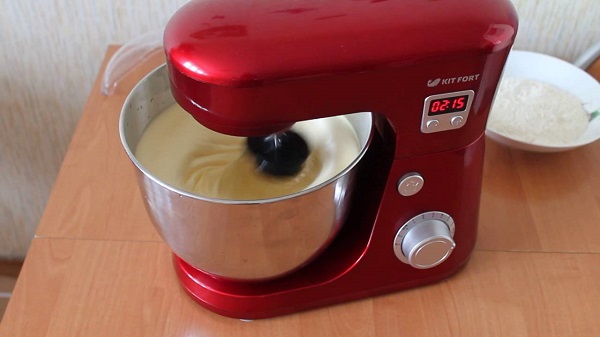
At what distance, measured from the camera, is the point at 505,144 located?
0.81 metres

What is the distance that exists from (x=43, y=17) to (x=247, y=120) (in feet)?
2.08

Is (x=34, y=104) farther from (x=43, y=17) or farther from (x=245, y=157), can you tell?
(x=245, y=157)

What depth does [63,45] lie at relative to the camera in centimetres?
99

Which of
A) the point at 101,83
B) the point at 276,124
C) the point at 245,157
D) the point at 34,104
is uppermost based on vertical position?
the point at 276,124

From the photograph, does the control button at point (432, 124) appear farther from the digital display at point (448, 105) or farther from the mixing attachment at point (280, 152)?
the mixing attachment at point (280, 152)

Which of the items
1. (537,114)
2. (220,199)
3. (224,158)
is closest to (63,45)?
(224,158)

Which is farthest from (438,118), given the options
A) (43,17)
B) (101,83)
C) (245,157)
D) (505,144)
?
(43,17)

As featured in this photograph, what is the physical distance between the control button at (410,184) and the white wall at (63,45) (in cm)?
49

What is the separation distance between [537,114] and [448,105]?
0.37 meters

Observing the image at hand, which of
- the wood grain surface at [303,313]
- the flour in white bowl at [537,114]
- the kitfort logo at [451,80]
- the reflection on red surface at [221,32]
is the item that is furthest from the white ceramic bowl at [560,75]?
the reflection on red surface at [221,32]

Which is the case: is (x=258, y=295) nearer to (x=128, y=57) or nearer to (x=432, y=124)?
(x=432, y=124)

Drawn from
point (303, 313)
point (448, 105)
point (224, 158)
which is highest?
point (448, 105)

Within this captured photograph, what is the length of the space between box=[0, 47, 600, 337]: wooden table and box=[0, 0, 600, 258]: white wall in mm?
273

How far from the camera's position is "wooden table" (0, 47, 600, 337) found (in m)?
0.63
